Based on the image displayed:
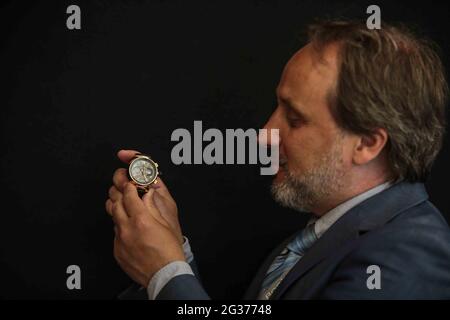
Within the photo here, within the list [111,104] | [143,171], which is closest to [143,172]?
[143,171]

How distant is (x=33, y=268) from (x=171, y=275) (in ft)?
2.20

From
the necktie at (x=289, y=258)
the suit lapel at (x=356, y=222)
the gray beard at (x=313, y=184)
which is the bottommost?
the necktie at (x=289, y=258)

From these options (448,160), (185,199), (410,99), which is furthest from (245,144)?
(448,160)

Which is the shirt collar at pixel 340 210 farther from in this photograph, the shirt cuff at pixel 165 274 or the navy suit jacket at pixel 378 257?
the shirt cuff at pixel 165 274

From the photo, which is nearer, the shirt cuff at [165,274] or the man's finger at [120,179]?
the shirt cuff at [165,274]

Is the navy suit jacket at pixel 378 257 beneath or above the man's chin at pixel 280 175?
beneath

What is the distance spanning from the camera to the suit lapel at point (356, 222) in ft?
5.11

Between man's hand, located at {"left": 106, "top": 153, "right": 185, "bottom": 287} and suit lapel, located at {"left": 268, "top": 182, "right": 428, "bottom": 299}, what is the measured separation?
0.33 meters

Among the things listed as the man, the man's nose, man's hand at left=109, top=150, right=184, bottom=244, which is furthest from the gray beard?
man's hand at left=109, top=150, right=184, bottom=244

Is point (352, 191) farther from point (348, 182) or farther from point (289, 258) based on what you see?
point (289, 258)

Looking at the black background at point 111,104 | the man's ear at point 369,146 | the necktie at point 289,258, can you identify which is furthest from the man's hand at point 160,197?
the man's ear at point 369,146

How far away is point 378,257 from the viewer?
145 cm

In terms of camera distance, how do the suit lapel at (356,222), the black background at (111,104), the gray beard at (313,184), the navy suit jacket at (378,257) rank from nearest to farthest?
the navy suit jacket at (378,257), the suit lapel at (356,222), the gray beard at (313,184), the black background at (111,104)

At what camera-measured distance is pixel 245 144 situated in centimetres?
203
